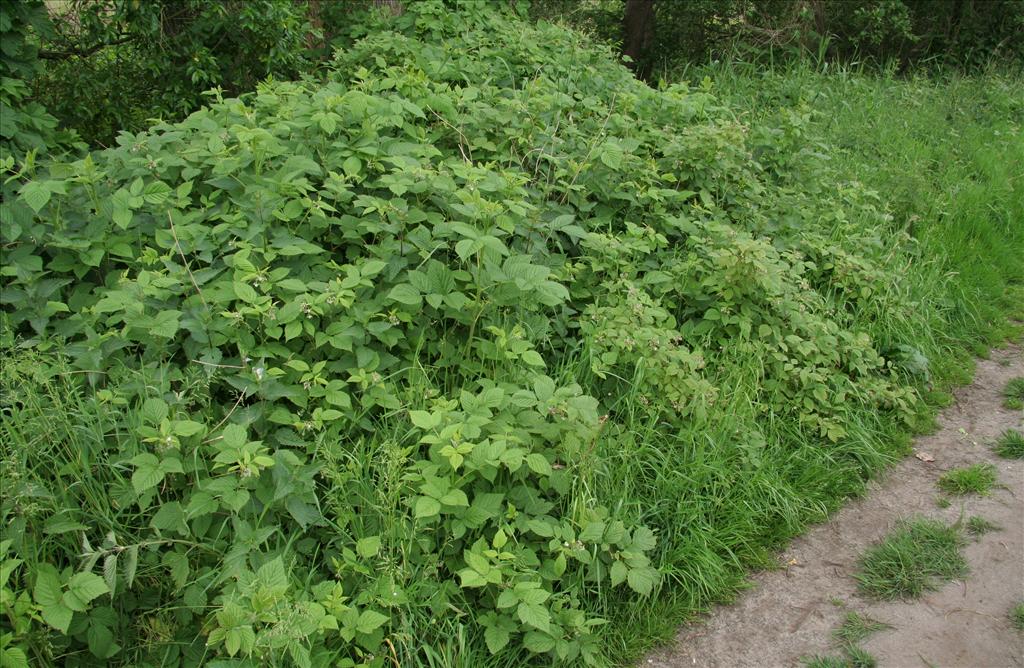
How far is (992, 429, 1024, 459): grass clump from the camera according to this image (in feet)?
14.1

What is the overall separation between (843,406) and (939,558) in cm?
99

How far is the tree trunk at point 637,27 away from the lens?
10.5 meters

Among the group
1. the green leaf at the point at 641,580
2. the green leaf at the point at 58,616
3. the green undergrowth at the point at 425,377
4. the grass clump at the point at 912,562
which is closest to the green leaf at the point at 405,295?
the green undergrowth at the point at 425,377

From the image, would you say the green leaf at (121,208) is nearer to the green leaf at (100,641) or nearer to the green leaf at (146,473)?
the green leaf at (146,473)

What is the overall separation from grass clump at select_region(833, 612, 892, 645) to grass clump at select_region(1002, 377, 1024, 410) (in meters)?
2.13

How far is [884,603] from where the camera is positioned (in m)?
3.41

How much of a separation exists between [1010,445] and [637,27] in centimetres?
Result: 778

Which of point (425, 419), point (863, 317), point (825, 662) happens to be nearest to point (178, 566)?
point (425, 419)

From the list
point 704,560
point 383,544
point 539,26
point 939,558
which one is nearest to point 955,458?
point 939,558

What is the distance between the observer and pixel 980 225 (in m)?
6.26

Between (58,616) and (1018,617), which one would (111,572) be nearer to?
(58,616)

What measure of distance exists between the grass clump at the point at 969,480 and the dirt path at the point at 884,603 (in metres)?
0.05

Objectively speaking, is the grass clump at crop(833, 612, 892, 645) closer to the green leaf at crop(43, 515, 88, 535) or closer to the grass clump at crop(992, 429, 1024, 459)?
the grass clump at crop(992, 429, 1024, 459)

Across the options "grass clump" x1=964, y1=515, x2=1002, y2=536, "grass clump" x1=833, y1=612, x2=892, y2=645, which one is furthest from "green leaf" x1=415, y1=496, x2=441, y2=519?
"grass clump" x1=964, y1=515, x2=1002, y2=536
